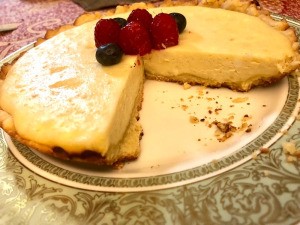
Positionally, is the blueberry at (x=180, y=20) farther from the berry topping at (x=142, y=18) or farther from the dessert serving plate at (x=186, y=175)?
the dessert serving plate at (x=186, y=175)

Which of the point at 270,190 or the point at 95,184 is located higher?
the point at 270,190

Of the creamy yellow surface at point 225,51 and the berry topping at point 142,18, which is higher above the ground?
the berry topping at point 142,18

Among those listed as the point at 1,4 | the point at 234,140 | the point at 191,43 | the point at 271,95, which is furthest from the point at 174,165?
the point at 1,4

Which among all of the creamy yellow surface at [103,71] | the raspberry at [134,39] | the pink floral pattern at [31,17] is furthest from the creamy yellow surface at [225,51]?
the pink floral pattern at [31,17]

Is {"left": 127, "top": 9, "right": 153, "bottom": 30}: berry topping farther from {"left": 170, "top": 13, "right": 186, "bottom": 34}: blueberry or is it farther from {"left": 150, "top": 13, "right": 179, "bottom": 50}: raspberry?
{"left": 170, "top": 13, "right": 186, "bottom": 34}: blueberry

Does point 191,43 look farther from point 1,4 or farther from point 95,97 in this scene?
point 1,4

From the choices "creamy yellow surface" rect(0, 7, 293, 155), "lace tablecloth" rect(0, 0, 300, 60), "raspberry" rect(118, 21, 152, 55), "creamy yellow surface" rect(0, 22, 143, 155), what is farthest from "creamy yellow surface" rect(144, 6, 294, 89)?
"lace tablecloth" rect(0, 0, 300, 60)
